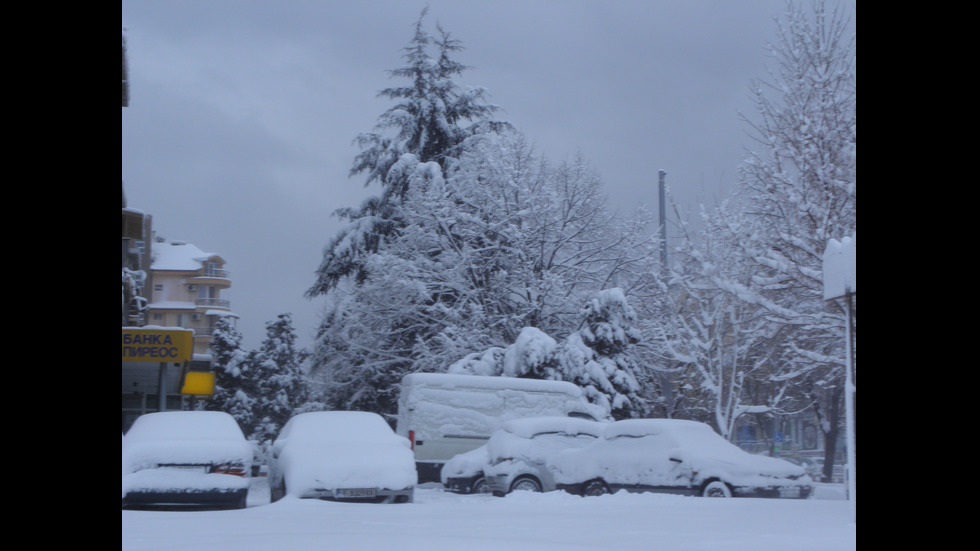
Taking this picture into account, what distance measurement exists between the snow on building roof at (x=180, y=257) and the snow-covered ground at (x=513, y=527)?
72103mm

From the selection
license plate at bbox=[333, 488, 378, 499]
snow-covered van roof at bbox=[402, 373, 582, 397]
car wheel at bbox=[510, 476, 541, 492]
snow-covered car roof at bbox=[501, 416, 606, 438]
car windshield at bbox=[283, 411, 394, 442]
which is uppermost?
snow-covered van roof at bbox=[402, 373, 582, 397]

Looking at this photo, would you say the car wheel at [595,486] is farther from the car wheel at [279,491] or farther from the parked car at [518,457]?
the car wheel at [279,491]

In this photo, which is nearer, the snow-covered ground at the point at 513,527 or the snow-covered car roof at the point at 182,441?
the snow-covered ground at the point at 513,527

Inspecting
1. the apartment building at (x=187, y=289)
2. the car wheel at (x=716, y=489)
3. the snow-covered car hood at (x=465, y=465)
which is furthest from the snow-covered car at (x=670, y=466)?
the apartment building at (x=187, y=289)

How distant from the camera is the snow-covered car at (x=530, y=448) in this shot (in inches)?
540

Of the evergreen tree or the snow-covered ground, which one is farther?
the evergreen tree

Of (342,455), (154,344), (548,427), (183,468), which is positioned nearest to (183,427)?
(183,468)

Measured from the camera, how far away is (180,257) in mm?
80625

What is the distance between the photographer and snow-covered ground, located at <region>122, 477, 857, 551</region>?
19.5ft

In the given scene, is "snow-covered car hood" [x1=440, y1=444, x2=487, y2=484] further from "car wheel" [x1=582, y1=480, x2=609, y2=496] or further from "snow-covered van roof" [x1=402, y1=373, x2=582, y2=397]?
"snow-covered van roof" [x1=402, y1=373, x2=582, y2=397]

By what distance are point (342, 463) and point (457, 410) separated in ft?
20.2

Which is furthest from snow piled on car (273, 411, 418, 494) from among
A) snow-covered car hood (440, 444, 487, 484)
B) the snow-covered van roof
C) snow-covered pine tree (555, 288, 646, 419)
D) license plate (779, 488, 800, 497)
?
snow-covered pine tree (555, 288, 646, 419)
